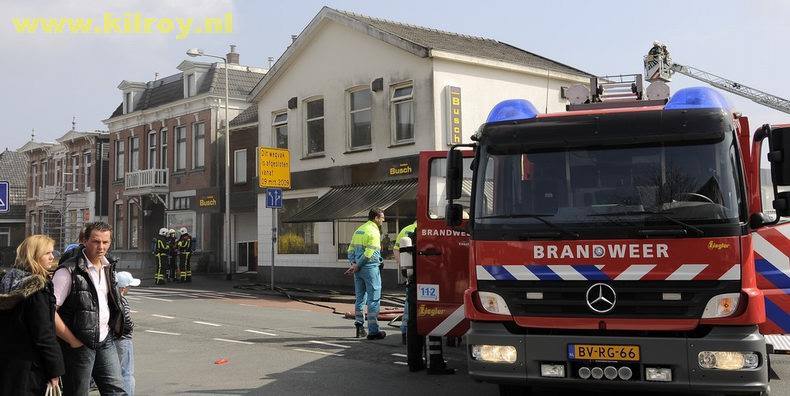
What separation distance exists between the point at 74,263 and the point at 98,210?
135 feet

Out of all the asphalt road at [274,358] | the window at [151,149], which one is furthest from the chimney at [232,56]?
the asphalt road at [274,358]

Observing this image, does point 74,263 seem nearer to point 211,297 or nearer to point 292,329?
point 292,329

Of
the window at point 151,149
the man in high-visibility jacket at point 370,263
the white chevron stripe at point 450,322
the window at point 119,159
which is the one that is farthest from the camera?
the window at point 119,159

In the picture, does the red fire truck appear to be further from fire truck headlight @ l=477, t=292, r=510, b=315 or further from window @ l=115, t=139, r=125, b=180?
window @ l=115, t=139, r=125, b=180

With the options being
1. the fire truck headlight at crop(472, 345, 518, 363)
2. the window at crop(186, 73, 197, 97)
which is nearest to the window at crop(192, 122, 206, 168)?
the window at crop(186, 73, 197, 97)

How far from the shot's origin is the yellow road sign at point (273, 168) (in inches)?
895

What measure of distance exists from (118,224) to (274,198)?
21.7 metres

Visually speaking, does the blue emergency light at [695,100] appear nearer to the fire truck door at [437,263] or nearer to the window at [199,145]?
the fire truck door at [437,263]

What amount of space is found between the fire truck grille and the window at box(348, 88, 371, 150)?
1823 centimetres

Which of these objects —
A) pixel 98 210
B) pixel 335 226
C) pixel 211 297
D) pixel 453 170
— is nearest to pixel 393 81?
pixel 335 226

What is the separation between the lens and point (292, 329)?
13.3 metres

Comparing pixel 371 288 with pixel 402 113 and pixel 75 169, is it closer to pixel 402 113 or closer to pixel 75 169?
pixel 402 113

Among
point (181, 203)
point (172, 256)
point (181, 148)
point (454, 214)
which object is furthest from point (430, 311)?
point (181, 148)

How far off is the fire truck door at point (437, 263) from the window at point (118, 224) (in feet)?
113
